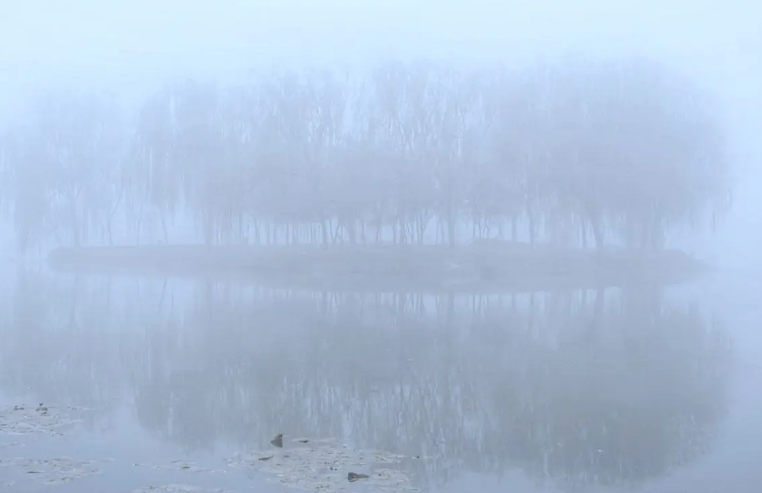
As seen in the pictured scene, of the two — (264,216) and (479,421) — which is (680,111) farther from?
(479,421)

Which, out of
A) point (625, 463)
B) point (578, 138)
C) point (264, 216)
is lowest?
point (625, 463)

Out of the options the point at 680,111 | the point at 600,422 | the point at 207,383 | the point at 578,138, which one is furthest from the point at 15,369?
the point at 680,111

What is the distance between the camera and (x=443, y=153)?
136 ft

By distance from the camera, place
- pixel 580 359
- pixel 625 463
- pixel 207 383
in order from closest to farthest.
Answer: pixel 625 463 < pixel 207 383 < pixel 580 359

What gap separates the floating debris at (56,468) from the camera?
328 inches

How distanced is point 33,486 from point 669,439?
7.45 m

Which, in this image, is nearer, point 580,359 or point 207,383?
point 207,383

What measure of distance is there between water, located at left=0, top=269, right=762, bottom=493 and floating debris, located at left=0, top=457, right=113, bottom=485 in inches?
3.7

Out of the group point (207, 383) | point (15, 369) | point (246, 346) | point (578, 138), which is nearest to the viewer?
point (207, 383)

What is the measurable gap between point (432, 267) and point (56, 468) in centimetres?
3028

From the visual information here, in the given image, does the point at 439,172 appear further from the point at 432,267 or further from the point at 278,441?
the point at 278,441

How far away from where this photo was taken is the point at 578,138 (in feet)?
130

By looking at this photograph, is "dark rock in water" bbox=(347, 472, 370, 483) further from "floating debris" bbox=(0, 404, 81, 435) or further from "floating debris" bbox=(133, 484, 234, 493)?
"floating debris" bbox=(0, 404, 81, 435)

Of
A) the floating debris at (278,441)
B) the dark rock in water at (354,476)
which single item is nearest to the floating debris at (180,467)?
the floating debris at (278,441)
